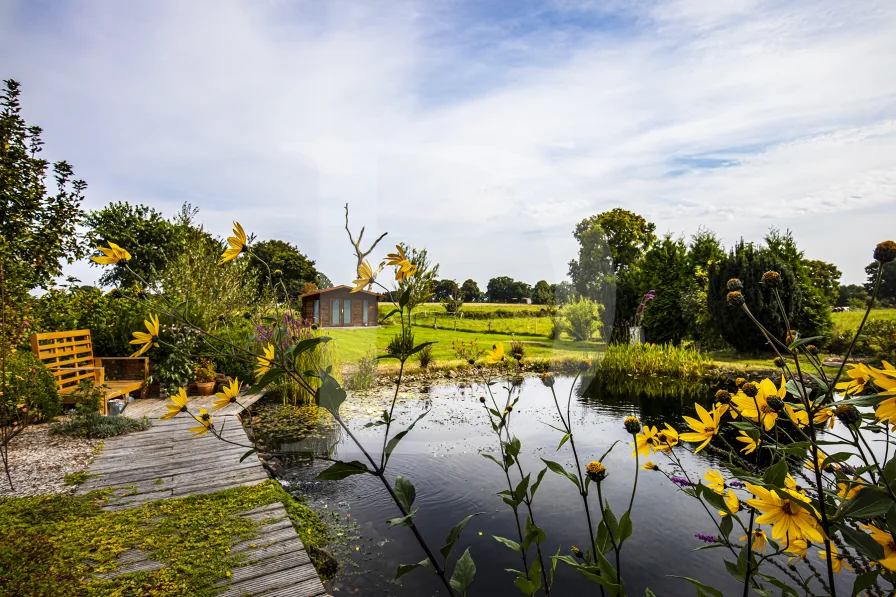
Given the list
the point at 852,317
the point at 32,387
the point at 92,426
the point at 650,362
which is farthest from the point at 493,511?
the point at 852,317

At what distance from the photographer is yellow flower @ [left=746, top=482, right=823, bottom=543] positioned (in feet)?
1.66

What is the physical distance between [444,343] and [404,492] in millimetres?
10541

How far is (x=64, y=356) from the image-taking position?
4.68 m

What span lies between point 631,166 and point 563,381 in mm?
4367

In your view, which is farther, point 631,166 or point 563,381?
A: point 563,381

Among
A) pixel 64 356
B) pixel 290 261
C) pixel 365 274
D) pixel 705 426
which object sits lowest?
pixel 64 356

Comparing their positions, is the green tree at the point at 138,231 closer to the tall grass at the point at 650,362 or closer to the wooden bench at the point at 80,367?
the wooden bench at the point at 80,367

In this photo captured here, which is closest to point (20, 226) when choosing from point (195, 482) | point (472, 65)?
point (195, 482)

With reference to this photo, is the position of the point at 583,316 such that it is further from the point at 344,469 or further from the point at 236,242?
the point at 344,469

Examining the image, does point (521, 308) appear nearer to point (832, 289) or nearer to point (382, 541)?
point (832, 289)

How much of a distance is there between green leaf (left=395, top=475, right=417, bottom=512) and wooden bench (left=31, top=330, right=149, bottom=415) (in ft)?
13.6

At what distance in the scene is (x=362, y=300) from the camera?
8.82 m

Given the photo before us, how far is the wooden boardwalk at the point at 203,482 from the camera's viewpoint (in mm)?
1674

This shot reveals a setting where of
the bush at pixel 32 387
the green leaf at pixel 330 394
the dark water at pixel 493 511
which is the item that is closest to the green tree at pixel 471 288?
the dark water at pixel 493 511
